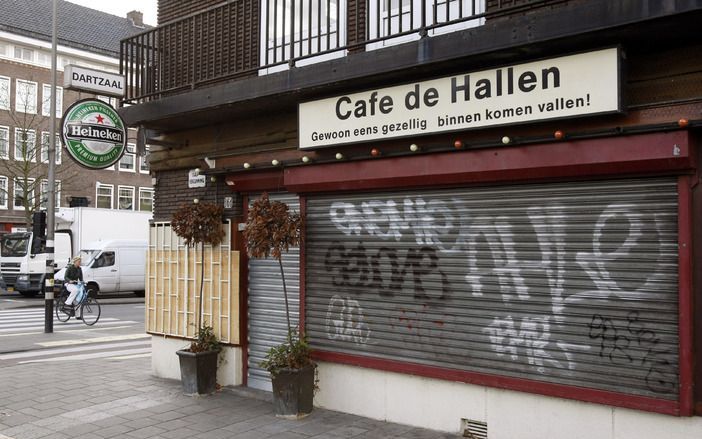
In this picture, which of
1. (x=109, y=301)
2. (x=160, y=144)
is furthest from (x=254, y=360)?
(x=109, y=301)

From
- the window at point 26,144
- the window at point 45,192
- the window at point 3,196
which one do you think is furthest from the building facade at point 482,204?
the window at point 3,196

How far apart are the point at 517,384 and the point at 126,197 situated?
43380 millimetres

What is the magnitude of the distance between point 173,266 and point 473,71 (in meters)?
5.54

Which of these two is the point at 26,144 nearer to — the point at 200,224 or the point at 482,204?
the point at 200,224

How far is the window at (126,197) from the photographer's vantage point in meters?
45.2

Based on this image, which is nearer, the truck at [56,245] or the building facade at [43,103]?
the truck at [56,245]

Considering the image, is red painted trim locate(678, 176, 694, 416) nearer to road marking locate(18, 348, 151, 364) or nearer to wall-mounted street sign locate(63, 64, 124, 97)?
wall-mounted street sign locate(63, 64, 124, 97)

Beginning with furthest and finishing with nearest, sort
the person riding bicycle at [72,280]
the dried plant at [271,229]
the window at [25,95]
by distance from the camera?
the window at [25,95] < the person riding bicycle at [72,280] < the dried plant at [271,229]

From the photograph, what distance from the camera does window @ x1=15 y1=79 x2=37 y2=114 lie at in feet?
131

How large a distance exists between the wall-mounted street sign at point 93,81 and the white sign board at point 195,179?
2234 mm

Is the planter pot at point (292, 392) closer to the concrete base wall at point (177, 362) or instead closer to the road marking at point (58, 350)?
the concrete base wall at point (177, 362)

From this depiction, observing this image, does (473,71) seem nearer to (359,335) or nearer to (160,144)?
(359,335)

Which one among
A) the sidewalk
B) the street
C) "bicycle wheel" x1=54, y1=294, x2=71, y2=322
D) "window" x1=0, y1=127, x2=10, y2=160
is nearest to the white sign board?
the sidewalk

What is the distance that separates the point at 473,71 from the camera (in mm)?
6148
